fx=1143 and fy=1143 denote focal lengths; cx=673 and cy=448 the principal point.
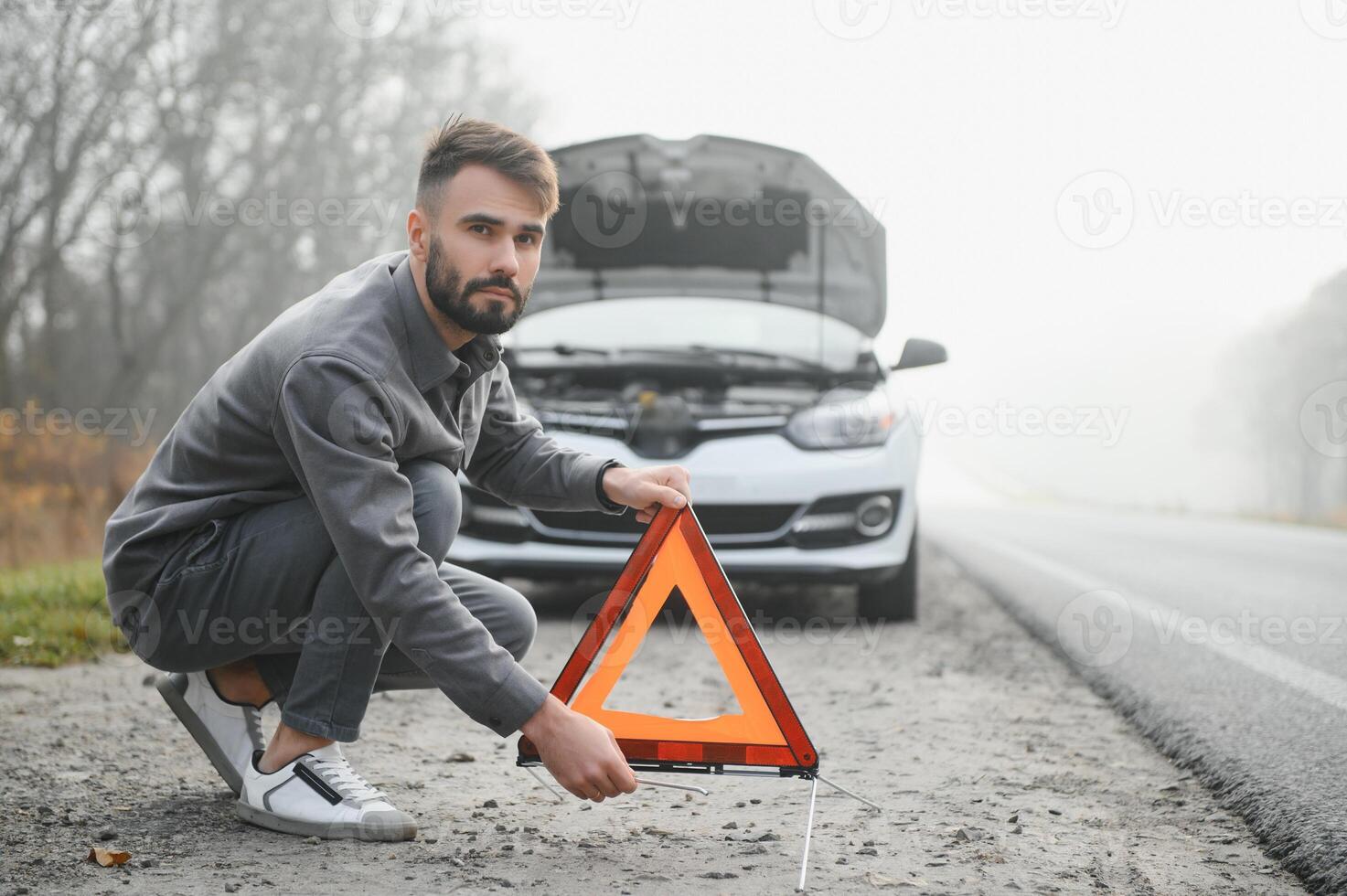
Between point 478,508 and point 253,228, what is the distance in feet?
47.0

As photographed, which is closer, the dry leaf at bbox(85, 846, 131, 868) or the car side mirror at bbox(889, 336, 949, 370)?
the dry leaf at bbox(85, 846, 131, 868)

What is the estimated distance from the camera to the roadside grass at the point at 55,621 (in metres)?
4.34

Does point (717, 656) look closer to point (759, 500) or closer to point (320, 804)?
point (320, 804)

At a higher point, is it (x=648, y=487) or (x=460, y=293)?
(x=460, y=293)

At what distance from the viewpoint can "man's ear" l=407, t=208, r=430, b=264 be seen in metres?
2.29

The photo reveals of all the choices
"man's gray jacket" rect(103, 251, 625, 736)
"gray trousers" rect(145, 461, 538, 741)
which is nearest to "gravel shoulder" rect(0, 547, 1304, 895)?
"gray trousers" rect(145, 461, 538, 741)

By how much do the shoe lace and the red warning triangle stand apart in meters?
0.46

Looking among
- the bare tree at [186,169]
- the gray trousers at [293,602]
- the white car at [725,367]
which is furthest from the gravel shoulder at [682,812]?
the bare tree at [186,169]

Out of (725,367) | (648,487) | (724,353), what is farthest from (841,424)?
(648,487)

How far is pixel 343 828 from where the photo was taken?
237 centimetres

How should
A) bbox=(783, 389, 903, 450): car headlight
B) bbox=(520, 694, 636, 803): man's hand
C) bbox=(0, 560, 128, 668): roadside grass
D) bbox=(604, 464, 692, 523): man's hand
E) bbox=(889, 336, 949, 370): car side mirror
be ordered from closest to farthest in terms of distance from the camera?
bbox=(520, 694, 636, 803): man's hand
bbox=(604, 464, 692, 523): man's hand
bbox=(0, 560, 128, 668): roadside grass
bbox=(783, 389, 903, 450): car headlight
bbox=(889, 336, 949, 370): car side mirror

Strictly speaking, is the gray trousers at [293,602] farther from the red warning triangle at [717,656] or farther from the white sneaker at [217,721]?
the red warning triangle at [717,656]

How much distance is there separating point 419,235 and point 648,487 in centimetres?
72

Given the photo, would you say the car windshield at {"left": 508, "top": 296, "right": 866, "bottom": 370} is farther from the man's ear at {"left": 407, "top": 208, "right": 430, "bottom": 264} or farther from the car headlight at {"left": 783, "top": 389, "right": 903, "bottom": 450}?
the man's ear at {"left": 407, "top": 208, "right": 430, "bottom": 264}
